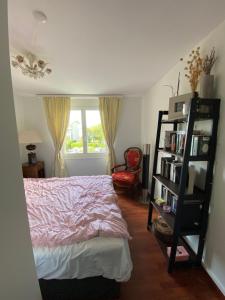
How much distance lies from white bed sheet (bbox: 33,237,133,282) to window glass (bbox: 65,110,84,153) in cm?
313

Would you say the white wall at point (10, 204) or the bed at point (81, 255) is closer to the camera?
the white wall at point (10, 204)

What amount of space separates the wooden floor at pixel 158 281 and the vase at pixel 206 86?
1778 mm

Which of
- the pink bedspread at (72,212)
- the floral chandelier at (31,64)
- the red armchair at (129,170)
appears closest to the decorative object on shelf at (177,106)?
the pink bedspread at (72,212)

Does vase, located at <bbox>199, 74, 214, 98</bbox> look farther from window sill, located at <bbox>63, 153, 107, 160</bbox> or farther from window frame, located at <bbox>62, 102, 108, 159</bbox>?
window sill, located at <bbox>63, 153, 107, 160</bbox>

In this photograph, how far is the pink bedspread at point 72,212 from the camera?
59.7 inches

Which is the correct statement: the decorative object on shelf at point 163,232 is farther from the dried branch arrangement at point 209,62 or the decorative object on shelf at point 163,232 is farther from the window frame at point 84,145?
the window frame at point 84,145

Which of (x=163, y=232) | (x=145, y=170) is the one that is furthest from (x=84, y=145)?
(x=163, y=232)

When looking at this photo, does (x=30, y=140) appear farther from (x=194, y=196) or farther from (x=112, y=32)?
(x=194, y=196)

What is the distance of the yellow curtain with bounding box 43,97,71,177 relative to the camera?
4.03m

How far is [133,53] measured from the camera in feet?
7.02

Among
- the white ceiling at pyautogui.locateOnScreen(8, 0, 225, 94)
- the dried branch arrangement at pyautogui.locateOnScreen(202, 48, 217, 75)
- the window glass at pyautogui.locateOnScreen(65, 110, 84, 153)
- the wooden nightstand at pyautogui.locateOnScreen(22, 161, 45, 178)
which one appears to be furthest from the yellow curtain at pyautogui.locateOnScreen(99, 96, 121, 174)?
the dried branch arrangement at pyautogui.locateOnScreen(202, 48, 217, 75)

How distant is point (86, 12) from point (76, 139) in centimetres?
312

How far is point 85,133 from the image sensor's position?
4352 mm

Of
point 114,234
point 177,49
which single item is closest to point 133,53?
point 177,49
